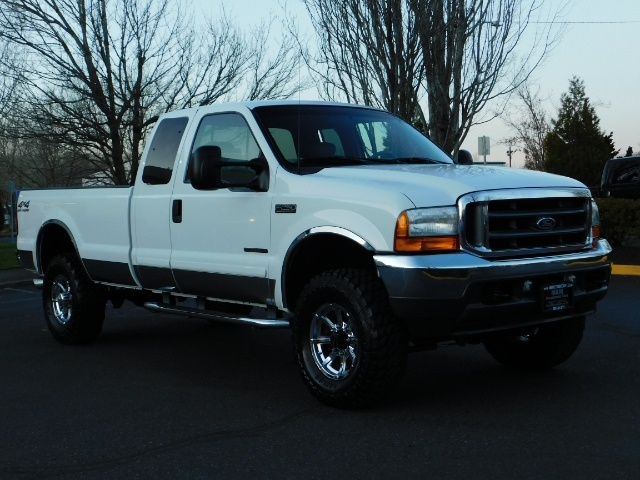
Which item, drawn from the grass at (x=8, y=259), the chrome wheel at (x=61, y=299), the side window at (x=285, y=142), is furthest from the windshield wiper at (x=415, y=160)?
the grass at (x=8, y=259)

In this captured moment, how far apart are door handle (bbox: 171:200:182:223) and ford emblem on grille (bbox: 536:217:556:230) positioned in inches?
111

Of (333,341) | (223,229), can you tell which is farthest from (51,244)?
(333,341)

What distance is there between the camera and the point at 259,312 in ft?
32.8

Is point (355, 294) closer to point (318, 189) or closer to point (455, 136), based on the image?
point (318, 189)

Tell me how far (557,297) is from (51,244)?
541cm

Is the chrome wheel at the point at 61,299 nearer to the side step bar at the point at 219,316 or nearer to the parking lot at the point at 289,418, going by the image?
the parking lot at the point at 289,418

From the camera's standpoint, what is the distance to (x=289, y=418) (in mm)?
5621

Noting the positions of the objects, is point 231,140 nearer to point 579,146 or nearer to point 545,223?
point 545,223

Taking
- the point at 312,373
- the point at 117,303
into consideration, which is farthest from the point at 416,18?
the point at 312,373

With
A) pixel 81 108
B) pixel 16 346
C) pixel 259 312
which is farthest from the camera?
pixel 81 108

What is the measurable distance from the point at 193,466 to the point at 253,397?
1584mm

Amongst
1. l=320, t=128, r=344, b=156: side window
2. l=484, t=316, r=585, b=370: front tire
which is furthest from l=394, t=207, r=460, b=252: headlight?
l=320, t=128, r=344, b=156: side window

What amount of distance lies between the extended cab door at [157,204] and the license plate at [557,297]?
3.05 m

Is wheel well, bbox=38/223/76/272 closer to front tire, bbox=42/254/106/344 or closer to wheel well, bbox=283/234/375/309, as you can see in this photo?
front tire, bbox=42/254/106/344
